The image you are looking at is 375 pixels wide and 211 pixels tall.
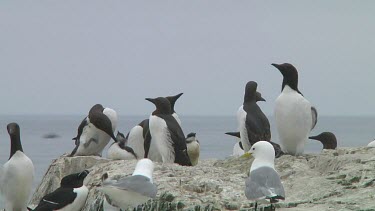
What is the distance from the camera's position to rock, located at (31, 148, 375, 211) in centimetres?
1171

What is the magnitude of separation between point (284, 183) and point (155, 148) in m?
3.01

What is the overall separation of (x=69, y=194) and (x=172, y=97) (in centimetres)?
475

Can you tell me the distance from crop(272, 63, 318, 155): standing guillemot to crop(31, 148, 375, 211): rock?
1.30 ft

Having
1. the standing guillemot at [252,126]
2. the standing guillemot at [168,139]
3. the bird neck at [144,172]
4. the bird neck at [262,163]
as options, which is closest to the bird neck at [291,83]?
the standing guillemot at [252,126]

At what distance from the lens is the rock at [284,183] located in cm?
1171

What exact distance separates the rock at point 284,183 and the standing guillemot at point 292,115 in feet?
1.30

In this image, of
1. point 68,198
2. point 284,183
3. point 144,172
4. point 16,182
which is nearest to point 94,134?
point 16,182

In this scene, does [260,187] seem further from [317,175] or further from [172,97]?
[172,97]

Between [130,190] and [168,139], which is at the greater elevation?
[168,139]

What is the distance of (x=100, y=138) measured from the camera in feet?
55.3

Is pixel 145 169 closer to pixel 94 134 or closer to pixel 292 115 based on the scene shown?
pixel 292 115

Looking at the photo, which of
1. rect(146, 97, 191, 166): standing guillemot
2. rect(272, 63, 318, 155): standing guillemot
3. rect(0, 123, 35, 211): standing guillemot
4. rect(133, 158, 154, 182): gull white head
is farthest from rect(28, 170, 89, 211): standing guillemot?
rect(272, 63, 318, 155): standing guillemot

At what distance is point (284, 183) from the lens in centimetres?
1294

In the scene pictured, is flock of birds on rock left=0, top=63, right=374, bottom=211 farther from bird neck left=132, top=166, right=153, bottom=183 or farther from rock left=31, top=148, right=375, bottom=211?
rock left=31, top=148, right=375, bottom=211
